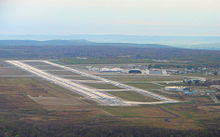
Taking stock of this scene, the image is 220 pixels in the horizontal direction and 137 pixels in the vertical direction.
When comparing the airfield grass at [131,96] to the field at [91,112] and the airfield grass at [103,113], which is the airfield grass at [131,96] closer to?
the field at [91,112]

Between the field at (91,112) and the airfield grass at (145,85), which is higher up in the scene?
the airfield grass at (145,85)

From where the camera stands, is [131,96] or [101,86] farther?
[101,86]

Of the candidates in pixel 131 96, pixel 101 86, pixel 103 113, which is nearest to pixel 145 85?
pixel 101 86

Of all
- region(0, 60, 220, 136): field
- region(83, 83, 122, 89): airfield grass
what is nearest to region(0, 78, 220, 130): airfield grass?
region(0, 60, 220, 136): field

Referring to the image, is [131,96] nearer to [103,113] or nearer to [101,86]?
[101,86]

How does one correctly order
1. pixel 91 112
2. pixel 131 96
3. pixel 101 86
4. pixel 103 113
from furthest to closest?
pixel 101 86 → pixel 131 96 → pixel 91 112 → pixel 103 113

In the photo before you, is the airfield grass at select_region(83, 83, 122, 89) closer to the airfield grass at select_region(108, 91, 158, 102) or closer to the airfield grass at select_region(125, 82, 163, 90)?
the airfield grass at select_region(125, 82, 163, 90)

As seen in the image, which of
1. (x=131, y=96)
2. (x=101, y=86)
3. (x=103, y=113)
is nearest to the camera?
(x=103, y=113)

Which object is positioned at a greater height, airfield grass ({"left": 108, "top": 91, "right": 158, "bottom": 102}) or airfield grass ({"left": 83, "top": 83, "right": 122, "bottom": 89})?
airfield grass ({"left": 108, "top": 91, "right": 158, "bottom": 102})

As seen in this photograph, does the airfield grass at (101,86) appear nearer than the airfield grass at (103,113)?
No

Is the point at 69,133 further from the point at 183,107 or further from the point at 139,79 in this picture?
the point at 139,79

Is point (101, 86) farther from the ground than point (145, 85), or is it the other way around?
point (145, 85)

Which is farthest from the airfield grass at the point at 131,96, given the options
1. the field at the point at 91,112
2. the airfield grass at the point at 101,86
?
the airfield grass at the point at 101,86
